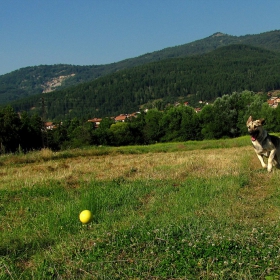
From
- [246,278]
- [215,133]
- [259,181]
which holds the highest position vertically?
[246,278]

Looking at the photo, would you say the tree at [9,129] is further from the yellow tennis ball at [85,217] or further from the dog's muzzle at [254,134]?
the yellow tennis ball at [85,217]

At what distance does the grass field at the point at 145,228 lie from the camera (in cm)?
433

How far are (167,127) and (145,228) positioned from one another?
3027 inches

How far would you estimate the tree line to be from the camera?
6681cm

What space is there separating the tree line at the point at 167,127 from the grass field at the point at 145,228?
55163mm

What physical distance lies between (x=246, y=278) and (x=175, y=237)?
128cm

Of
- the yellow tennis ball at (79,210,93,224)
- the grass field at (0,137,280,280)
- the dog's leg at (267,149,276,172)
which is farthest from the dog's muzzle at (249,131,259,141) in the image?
the yellow tennis ball at (79,210,93,224)

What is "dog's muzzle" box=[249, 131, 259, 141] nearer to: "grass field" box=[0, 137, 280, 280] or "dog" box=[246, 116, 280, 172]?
"dog" box=[246, 116, 280, 172]

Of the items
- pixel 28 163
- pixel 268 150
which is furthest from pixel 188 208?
pixel 28 163

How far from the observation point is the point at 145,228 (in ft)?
17.8

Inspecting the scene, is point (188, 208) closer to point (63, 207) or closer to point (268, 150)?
point (63, 207)

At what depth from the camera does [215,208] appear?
21.8 feet

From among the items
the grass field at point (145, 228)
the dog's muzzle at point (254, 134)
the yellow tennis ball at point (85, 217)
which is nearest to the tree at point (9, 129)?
the grass field at point (145, 228)

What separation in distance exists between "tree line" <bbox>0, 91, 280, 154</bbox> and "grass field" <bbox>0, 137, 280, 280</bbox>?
2172 inches
